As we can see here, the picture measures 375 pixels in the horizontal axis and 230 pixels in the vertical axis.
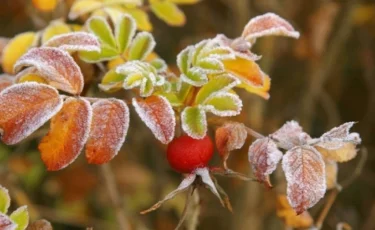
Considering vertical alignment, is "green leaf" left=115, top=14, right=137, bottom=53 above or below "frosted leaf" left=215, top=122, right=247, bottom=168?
above

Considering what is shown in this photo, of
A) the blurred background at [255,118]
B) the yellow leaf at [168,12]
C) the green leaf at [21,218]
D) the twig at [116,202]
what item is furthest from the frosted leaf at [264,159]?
the blurred background at [255,118]

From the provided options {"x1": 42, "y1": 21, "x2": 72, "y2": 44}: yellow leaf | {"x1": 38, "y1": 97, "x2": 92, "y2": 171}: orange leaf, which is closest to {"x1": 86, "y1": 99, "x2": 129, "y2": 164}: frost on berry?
{"x1": 38, "y1": 97, "x2": 92, "y2": 171}: orange leaf

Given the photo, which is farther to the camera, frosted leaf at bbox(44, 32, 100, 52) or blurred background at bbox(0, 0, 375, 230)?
blurred background at bbox(0, 0, 375, 230)

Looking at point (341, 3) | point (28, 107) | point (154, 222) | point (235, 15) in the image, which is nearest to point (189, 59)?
point (28, 107)

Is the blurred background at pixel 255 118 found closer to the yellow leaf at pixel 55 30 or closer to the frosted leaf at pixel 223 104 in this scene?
the yellow leaf at pixel 55 30

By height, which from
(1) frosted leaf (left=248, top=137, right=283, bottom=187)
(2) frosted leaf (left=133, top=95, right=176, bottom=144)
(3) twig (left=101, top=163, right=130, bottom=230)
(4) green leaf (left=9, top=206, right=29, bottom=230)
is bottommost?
(3) twig (left=101, top=163, right=130, bottom=230)

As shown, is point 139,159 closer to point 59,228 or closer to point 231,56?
point 59,228

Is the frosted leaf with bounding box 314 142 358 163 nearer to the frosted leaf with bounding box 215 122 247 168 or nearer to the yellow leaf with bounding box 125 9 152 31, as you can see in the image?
the frosted leaf with bounding box 215 122 247 168
